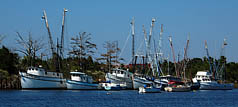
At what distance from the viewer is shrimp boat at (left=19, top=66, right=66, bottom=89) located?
10362 cm

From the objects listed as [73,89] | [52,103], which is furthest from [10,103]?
[73,89]

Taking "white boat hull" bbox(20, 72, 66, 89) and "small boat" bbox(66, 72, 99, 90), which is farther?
"small boat" bbox(66, 72, 99, 90)

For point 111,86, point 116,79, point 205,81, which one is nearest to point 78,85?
point 111,86

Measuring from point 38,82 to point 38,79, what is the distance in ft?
2.59

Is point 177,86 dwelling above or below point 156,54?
below

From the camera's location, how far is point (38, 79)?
10450 centimetres

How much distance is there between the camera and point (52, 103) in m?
73.0

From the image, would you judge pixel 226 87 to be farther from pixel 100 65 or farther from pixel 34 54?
pixel 34 54

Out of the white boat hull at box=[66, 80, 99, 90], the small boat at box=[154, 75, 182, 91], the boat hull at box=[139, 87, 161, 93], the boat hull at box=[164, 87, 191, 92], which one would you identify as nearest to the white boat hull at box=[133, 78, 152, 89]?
the small boat at box=[154, 75, 182, 91]

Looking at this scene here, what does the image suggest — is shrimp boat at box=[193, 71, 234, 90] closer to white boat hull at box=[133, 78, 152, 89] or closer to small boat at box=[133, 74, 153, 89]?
small boat at box=[133, 74, 153, 89]

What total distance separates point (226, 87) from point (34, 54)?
56.0m

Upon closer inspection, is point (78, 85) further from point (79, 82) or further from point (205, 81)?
point (205, 81)

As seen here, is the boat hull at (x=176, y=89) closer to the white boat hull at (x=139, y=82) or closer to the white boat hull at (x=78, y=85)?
the white boat hull at (x=139, y=82)

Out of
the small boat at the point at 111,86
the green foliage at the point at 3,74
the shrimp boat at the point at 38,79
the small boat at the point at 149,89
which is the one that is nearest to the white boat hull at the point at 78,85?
the shrimp boat at the point at 38,79
